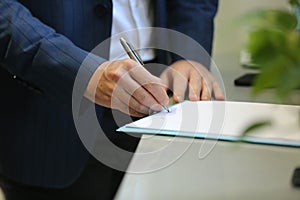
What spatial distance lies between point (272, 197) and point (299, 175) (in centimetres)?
7

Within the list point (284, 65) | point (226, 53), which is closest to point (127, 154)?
point (284, 65)

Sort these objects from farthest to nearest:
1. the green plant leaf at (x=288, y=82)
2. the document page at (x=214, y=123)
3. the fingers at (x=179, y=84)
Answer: the fingers at (x=179, y=84) < the document page at (x=214, y=123) < the green plant leaf at (x=288, y=82)

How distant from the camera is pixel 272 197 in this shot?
551mm

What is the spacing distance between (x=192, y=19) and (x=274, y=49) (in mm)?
887

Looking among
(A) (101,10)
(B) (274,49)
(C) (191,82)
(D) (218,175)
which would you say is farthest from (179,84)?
(B) (274,49)

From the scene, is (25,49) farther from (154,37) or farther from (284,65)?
(284,65)

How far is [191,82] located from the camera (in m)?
0.93

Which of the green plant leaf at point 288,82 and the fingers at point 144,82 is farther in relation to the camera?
the fingers at point 144,82

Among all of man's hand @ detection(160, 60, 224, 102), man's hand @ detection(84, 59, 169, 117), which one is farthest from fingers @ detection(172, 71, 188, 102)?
Answer: man's hand @ detection(84, 59, 169, 117)

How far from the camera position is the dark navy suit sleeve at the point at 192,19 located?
1130mm

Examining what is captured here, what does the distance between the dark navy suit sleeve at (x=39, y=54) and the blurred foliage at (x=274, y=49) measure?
0.50m

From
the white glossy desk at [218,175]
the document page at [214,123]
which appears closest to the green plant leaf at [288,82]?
the white glossy desk at [218,175]

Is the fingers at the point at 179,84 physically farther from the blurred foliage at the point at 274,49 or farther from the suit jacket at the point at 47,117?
the blurred foliage at the point at 274,49

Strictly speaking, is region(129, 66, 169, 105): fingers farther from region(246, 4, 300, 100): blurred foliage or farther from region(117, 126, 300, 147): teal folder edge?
region(246, 4, 300, 100): blurred foliage
